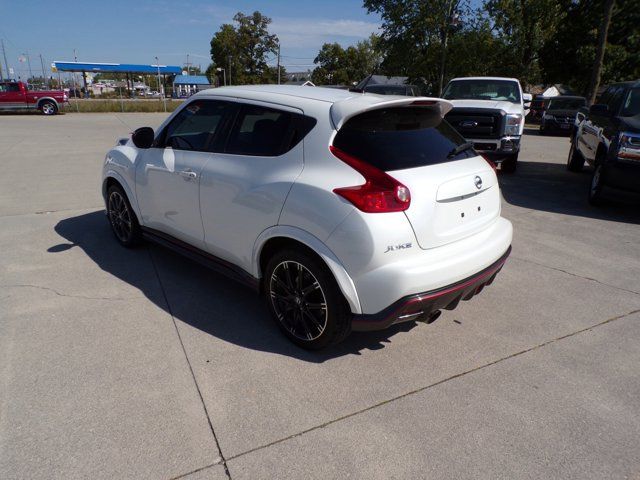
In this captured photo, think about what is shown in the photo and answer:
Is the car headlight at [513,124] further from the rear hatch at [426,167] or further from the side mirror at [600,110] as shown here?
the rear hatch at [426,167]

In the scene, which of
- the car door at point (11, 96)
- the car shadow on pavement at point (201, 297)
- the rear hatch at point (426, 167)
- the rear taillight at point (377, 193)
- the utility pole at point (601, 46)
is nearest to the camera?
the rear taillight at point (377, 193)

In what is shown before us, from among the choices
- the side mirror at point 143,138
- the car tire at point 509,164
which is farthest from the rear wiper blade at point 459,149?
the car tire at point 509,164

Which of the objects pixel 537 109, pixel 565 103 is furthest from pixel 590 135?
pixel 537 109

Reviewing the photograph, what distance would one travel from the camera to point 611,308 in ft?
12.9

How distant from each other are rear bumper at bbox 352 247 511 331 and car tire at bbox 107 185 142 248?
9.77ft

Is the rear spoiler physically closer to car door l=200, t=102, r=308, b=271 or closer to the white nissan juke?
the white nissan juke

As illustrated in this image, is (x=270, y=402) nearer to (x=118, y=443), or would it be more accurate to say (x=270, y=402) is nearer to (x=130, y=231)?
(x=118, y=443)

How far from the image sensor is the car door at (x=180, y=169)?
372 cm

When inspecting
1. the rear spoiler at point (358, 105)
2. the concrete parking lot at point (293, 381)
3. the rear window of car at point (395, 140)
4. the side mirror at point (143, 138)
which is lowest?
the concrete parking lot at point (293, 381)

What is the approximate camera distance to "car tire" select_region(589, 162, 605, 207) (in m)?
6.95

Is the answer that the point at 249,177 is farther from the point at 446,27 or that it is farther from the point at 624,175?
the point at 446,27

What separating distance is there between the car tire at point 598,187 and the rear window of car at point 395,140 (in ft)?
15.9

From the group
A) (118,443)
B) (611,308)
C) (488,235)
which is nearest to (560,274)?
(611,308)

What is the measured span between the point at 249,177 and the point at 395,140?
3.36 ft
